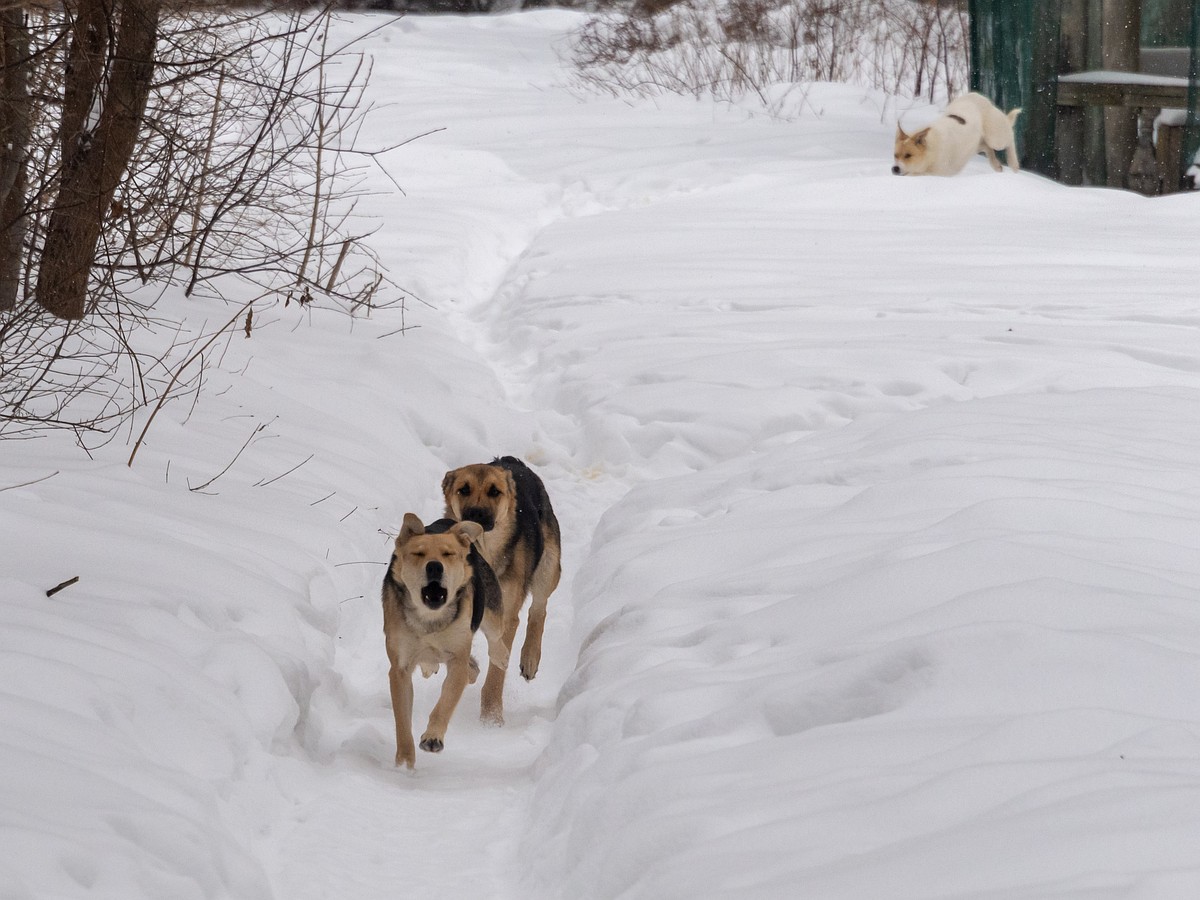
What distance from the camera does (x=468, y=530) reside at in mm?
4898

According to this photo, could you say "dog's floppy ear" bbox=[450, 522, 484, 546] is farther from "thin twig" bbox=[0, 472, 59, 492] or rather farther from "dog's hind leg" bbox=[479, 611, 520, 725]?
"thin twig" bbox=[0, 472, 59, 492]

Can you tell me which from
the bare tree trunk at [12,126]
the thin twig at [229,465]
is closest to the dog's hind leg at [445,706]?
the thin twig at [229,465]

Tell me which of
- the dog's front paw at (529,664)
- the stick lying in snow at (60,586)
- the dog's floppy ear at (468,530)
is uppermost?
the stick lying in snow at (60,586)

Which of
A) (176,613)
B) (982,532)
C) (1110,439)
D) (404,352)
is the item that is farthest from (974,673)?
(404,352)

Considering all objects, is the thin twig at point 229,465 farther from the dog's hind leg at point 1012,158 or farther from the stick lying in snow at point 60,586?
the dog's hind leg at point 1012,158

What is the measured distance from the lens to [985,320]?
10.4 metres

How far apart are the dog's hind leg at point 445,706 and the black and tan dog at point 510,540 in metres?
0.34

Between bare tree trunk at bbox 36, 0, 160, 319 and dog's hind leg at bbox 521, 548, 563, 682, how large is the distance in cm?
325

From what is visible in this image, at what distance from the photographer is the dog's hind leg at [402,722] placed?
474cm

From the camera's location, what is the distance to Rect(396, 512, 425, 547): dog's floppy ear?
4.85 meters

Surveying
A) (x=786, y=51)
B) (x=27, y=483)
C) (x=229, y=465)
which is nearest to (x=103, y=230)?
(x=229, y=465)

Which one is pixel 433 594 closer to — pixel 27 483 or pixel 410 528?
pixel 410 528

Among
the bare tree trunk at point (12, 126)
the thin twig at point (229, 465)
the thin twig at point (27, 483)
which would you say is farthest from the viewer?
the bare tree trunk at point (12, 126)

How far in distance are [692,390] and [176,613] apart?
5041mm
